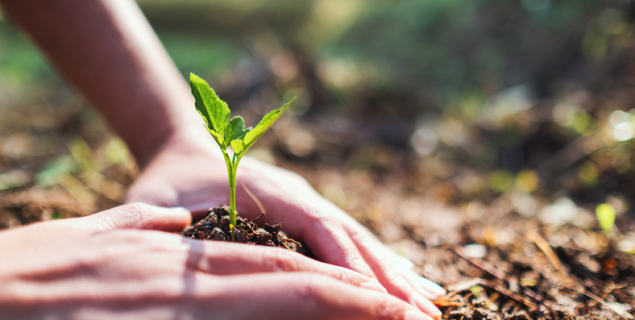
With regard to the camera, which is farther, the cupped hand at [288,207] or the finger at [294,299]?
the cupped hand at [288,207]

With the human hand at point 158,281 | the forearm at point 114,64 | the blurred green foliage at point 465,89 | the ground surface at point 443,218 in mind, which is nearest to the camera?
the human hand at point 158,281

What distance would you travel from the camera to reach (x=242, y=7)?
26.9 feet

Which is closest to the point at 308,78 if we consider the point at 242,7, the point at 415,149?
the point at 415,149

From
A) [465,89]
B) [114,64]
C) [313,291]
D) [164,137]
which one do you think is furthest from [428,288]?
[465,89]

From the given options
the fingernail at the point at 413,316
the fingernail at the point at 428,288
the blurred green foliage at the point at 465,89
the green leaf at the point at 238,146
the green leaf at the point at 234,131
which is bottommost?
the fingernail at the point at 413,316

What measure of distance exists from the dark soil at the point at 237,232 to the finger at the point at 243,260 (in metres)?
0.12

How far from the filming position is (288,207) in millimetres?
1358

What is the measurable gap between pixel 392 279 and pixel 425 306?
132 mm

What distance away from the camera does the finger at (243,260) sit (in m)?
0.99

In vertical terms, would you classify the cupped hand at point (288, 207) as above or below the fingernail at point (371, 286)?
above

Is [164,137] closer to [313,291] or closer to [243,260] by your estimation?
[243,260]

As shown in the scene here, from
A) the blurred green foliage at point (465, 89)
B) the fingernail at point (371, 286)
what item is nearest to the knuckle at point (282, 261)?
the fingernail at point (371, 286)

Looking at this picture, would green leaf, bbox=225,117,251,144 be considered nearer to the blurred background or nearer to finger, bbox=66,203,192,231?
finger, bbox=66,203,192,231

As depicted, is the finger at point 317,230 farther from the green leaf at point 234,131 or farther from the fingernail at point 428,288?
the green leaf at point 234,131
